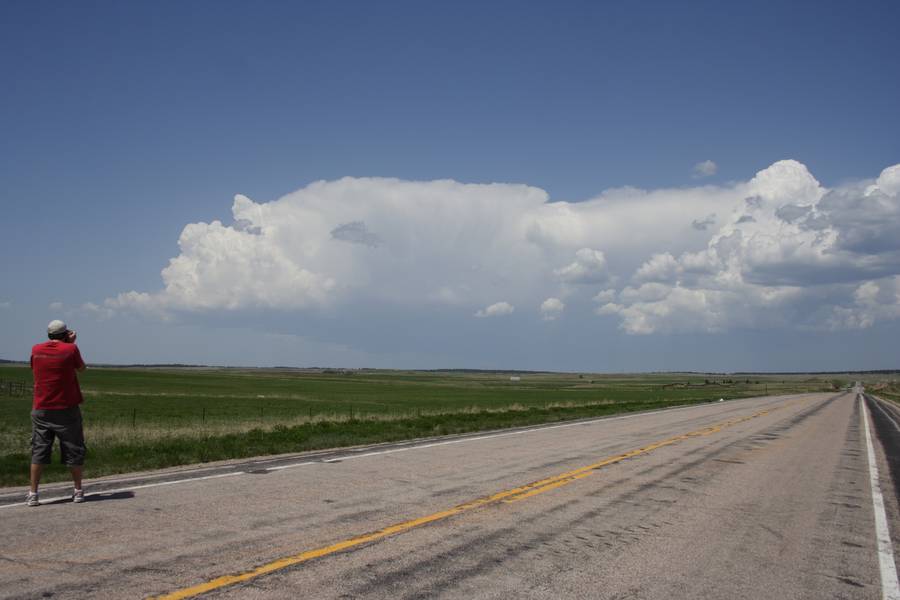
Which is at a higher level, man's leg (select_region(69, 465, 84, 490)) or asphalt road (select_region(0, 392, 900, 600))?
man's leg (select_region(69, 465, 84, 490))

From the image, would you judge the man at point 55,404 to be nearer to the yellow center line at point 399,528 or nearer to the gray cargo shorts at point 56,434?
the gray cargo shorts at point 56,434

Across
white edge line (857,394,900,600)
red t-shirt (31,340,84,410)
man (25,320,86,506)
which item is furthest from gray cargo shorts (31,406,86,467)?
white edge line (857,394,900,600)

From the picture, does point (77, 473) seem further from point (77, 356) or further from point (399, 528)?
point (399, 528)

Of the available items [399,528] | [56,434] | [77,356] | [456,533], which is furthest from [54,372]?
[456,533]

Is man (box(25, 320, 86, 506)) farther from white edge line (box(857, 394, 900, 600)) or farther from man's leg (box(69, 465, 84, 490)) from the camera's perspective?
white edge line (box(857, 394, 900, 600))

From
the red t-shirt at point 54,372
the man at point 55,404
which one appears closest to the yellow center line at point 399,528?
the man at point 55,404

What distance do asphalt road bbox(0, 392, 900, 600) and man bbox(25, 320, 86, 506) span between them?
1.90 feet

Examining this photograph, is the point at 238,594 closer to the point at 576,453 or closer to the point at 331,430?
the point at 576,453

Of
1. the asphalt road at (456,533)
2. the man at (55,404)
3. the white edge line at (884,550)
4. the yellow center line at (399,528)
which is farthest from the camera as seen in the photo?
the man at (55,404)

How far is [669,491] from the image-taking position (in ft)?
35.6

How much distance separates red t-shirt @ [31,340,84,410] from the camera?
8344mm

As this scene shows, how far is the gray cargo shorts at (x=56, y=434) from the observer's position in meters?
8.34

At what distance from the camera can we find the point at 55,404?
842cm

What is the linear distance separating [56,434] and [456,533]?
5337mm
